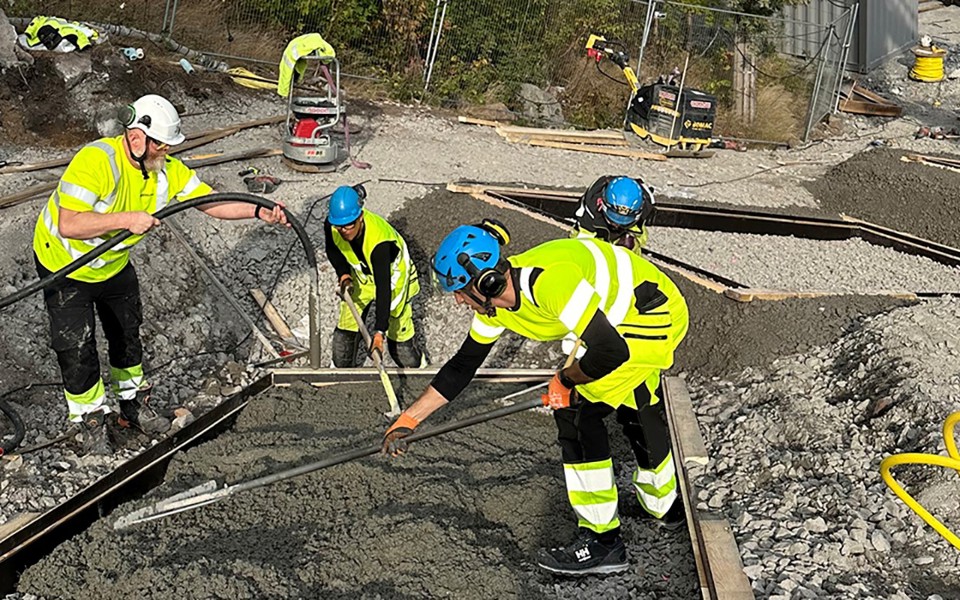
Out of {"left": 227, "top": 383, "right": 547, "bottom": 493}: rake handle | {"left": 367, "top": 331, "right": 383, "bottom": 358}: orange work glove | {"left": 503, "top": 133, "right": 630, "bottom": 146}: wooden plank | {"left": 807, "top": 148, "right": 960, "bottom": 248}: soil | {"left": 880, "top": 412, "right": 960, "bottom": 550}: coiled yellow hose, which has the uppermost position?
{"left": 880, "top": 412, "right": 960, "bottom": 550}: coiled yellow hose

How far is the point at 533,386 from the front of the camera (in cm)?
586

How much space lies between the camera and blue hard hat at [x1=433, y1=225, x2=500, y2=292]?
139 inches

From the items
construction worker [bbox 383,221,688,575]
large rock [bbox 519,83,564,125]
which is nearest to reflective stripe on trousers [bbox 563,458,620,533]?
construction worker [bbox 383,221,688,575]

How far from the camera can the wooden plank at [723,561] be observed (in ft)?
12.1

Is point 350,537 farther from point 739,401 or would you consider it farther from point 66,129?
point 66,129

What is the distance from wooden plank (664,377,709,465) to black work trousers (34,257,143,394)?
10.2ft

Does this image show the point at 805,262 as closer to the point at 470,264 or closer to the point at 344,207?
the point at 344,207

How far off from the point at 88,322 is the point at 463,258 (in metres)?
2.36

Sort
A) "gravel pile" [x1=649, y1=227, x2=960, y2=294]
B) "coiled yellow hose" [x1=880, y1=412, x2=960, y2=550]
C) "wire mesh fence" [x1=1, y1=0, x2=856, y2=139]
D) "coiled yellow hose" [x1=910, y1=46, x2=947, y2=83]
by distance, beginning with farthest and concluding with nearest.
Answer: "coiled yellow hose" [x1=910, y1=46, x2=947, y2=83]
"wire mesh fence" [x1=1, y1=0, x2=856, y2=139]
"gravel pile" [x1=649, y1=227, x2=960, y2=294]
"coiled yellow hose" [x1=880, y1=412, x2=960, y2=550]

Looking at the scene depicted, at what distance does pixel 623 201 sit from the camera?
540cm

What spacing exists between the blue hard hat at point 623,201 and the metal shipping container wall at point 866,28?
33.3 feet

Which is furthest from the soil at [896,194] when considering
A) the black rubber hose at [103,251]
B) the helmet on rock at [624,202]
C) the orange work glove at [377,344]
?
the black rubber hose at [103,251]

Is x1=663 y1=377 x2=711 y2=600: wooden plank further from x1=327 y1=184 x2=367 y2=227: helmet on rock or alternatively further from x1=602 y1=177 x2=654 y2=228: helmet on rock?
x1=327 y1=184 x2=367 y2=227: helmet on rock

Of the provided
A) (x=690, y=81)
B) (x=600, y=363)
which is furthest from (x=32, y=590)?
(x=690, y=81)
